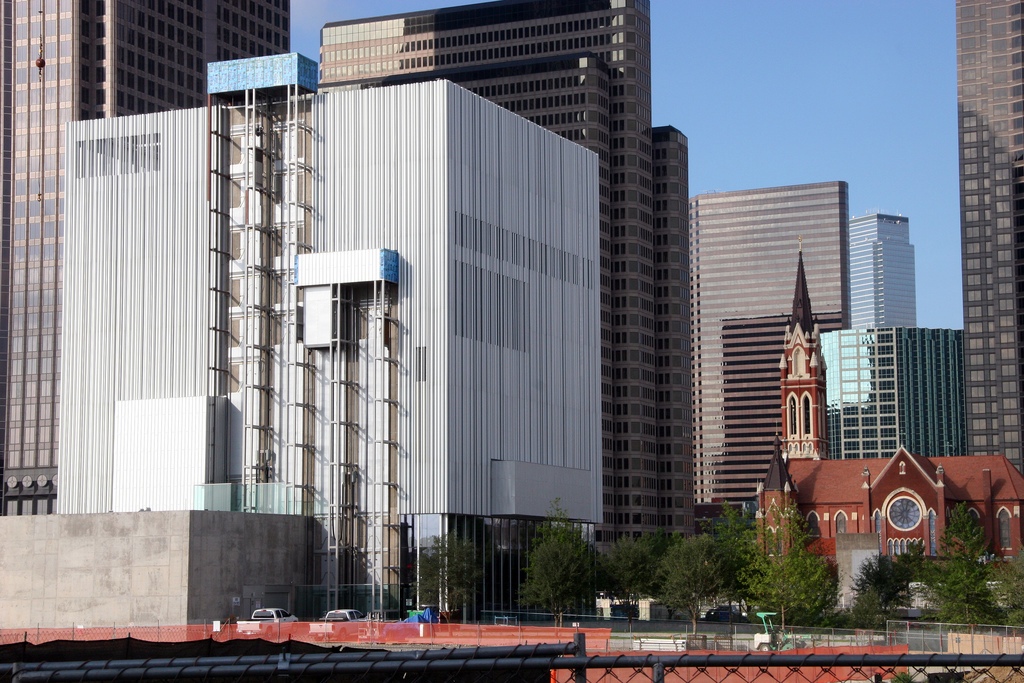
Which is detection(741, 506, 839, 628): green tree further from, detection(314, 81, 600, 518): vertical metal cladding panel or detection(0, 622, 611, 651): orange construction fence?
detection(0, 622, 611, 651): orange construction fence

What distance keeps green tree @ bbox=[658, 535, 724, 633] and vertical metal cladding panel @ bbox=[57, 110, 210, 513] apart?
117ft

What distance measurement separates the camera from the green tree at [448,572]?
93125 mm

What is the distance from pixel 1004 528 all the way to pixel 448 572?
326ft

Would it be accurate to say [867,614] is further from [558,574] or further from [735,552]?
[735,552]

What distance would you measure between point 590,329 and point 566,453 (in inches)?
431

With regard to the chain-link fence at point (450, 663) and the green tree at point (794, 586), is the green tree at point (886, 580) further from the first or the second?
the chain-link fence at point (450, 663)

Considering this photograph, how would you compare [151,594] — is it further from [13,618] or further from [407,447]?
[407,447]

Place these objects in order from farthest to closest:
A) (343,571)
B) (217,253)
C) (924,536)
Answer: (924,536), (217,253), (343,571)

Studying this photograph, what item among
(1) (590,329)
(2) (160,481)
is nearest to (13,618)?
(2) (160,481)

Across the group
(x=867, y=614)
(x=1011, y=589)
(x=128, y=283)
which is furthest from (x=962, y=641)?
(x=128, y=283)

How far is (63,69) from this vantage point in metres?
177

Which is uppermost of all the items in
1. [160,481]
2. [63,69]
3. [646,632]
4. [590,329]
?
[63,69]

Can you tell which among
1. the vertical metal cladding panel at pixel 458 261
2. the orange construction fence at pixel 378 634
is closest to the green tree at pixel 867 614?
the vertical metal cladding panel at pixel 458 261

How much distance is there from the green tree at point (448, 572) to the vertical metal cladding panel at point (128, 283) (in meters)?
21.5
